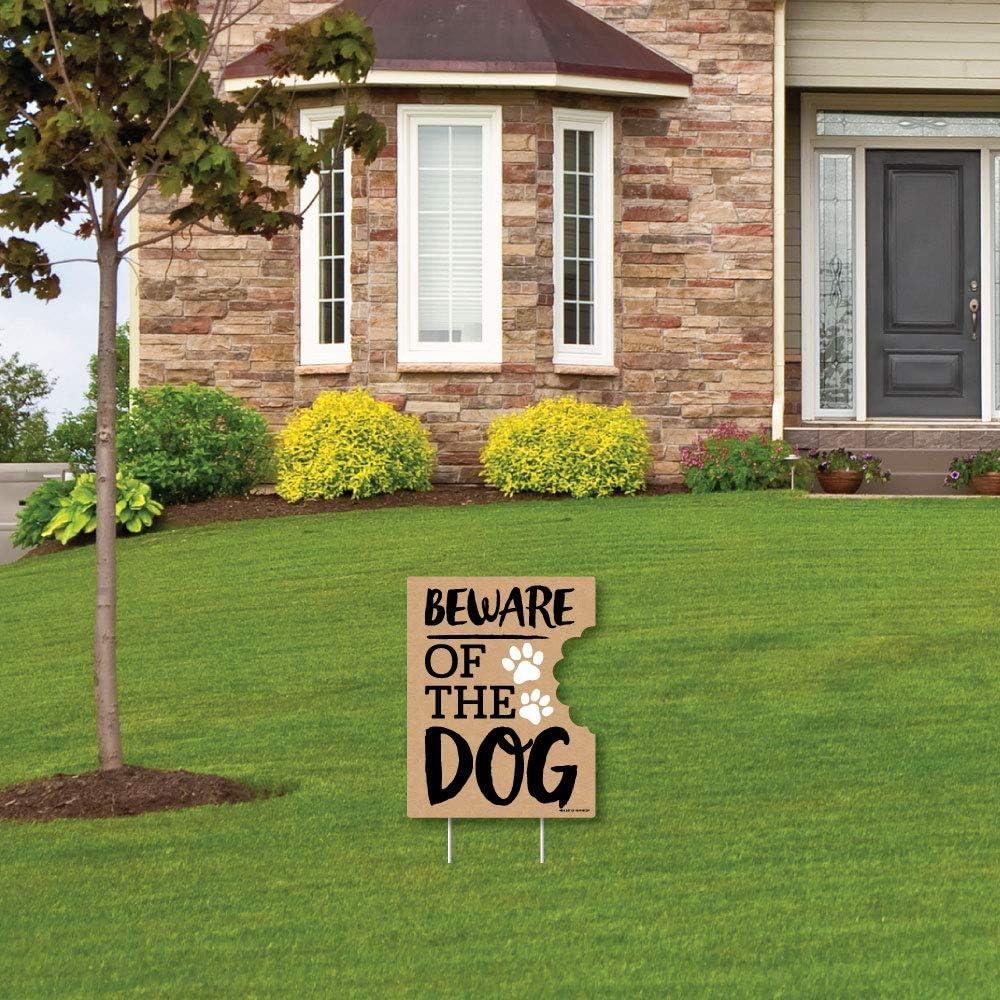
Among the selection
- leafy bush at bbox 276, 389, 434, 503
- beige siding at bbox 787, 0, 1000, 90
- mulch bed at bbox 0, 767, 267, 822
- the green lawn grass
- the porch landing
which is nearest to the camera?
the green lawn grass

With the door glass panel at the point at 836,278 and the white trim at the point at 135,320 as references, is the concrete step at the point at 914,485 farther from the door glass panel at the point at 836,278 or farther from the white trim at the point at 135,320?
the white trim at the point at 135,320

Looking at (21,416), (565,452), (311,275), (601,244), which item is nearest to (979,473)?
(565,452)

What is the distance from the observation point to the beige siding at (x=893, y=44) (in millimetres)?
16906

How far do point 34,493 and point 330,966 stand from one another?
1139cm

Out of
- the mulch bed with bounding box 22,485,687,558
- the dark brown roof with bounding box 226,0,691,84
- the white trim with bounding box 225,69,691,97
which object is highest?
the dark brown roof with bounding box 226,0,691,84

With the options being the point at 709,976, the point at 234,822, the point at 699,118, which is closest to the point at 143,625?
the point at 234,822

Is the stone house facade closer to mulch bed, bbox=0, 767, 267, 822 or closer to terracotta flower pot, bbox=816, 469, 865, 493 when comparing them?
terracotta flower pot, bbox=816, 469, 865, 493

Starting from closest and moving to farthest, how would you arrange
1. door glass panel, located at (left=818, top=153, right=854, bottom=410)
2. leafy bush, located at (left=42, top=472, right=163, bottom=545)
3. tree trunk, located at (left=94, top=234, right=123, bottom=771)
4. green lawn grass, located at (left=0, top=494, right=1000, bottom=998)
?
1. green lawn grass, located at (left=0, top=494, right=1000, bottom=998)
2. tree trunk, located at (left=94, top=234, right=123, bottom=771)
3. leafy bush, located at (left=42, top=472, right=163, bottom=545)
4. door glass panel, located at (left=818, top=153, right=854, bottom=410)

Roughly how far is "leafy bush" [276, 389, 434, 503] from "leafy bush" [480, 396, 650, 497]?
0.66 m

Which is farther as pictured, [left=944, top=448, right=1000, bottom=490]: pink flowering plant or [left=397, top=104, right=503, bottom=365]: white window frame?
[left=397, top=104, right=503, bottom=365]: white window frame

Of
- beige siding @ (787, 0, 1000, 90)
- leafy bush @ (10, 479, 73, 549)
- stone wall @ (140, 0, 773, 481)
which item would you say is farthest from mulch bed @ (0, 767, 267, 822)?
beige siding @ (787, 0, 1000, 90)

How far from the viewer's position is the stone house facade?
1567cm

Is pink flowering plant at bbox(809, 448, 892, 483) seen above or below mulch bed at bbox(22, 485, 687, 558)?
above

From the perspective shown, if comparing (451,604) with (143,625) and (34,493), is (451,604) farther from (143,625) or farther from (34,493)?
(34,493)
